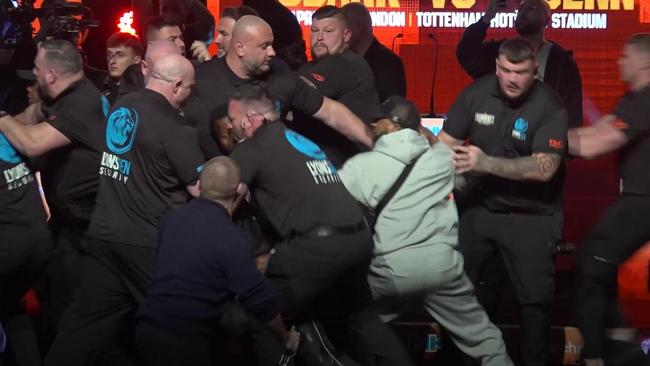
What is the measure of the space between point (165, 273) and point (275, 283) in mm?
810

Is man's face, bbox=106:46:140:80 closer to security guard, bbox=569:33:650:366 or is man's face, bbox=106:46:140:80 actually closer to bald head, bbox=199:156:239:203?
bald head, bbox=199:156:239:203

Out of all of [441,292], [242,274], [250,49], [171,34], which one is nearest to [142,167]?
[250,49]

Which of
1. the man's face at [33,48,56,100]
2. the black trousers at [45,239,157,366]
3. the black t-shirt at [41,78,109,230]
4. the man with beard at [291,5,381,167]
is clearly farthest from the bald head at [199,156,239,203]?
the man's face at [33,48,56,100]

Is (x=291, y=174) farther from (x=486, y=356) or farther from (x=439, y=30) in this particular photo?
(x=439, y=30)

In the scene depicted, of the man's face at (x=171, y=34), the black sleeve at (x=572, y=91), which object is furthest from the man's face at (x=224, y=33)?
the black sleeve at (x=572, y=91)

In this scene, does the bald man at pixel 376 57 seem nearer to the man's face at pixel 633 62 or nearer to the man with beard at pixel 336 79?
the man with beard at pixel 336 79

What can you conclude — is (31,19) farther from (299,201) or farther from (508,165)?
(508,165)

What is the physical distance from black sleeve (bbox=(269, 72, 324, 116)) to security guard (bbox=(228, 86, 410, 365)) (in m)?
0.36

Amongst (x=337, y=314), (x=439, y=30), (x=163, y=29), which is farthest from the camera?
(x=439, y=30)

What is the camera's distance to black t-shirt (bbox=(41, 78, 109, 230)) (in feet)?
19.1

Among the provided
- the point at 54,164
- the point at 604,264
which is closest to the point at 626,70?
the point at 604,264

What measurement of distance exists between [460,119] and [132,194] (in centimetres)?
194

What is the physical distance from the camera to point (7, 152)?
5.84 meters

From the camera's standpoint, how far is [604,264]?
19.1ft
